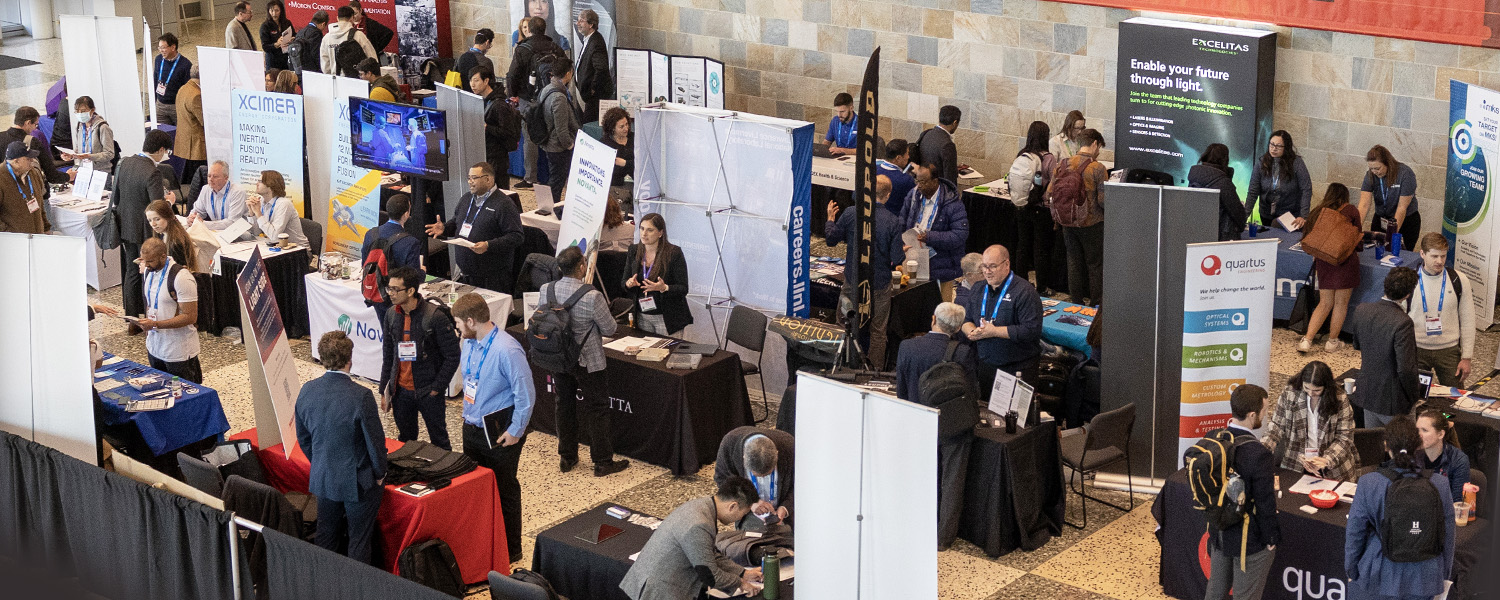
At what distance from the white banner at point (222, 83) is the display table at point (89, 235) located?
1.29 meters

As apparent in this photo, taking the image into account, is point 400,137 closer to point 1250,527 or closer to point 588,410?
point 588,410

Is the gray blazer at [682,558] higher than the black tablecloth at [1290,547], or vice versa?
the gray blazer at [682,558]

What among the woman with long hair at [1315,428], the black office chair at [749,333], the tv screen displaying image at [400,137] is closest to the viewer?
the woman with long hair at [1315,428]

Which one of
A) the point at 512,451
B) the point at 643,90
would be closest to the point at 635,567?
the point at 512,451

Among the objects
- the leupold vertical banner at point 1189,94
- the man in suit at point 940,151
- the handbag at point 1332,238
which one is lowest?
the handbag at point 1332,238

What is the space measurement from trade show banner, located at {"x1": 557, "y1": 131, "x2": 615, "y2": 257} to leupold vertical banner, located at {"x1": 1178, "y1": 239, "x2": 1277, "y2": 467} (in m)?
3.63

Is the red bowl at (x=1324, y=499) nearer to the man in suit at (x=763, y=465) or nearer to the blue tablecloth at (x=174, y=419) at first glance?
the man in suit at (x=763, y=465)

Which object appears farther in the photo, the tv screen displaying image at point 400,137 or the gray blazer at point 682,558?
the tv screen displaying image at point 400,137

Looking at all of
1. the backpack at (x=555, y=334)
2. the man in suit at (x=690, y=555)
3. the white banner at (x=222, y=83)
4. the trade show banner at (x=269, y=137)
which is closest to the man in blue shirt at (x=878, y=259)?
the backpack at (x=555, y=334)

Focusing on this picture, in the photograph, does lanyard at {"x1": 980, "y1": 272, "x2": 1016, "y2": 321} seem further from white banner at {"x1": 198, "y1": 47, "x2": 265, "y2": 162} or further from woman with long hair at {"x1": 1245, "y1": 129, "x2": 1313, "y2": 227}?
white banner at {"x1": 198, "y1": 47, "x2": 265, "y2": 162}

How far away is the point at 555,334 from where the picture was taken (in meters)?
8.02

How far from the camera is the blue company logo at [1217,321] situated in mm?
7539

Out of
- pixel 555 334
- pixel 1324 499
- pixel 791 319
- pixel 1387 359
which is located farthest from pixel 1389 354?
pixel 555 334

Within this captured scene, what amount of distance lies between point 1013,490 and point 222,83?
8.29 meters
